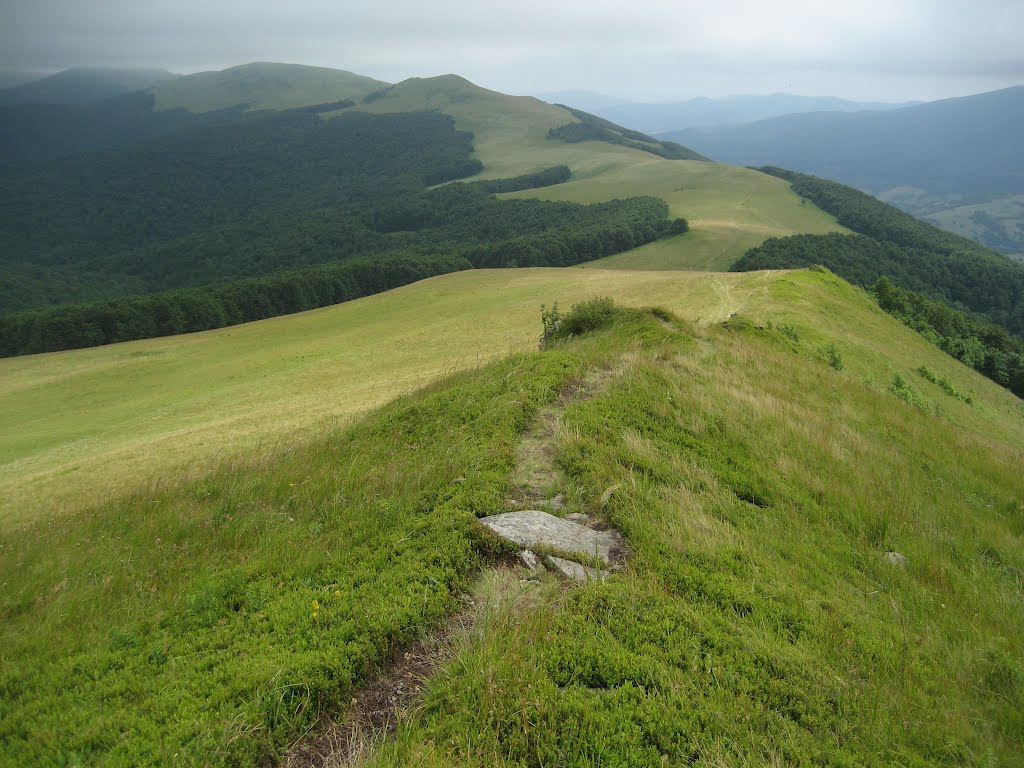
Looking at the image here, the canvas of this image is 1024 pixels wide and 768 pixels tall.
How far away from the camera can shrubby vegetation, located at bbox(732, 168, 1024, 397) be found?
4869 cm

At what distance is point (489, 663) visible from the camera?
4332 mm

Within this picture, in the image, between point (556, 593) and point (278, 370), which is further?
point (278, 370)

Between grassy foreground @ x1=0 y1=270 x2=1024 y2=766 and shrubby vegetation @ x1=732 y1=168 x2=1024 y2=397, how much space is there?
47.0 metres

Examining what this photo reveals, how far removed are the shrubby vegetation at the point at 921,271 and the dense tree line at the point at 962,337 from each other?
123mm

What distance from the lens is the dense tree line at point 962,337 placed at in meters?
39.5

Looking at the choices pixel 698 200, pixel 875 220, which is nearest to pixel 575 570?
pixel 875 220

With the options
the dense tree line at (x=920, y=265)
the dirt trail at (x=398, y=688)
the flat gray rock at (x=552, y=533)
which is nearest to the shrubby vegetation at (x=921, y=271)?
the dense tree line at (x=920, y=265)

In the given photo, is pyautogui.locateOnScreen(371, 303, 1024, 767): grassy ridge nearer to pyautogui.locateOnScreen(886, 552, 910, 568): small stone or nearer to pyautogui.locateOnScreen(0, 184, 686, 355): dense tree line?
pyautogui.locateOnScreen(886, 552, 910, 568): small stone

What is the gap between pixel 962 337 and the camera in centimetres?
4591

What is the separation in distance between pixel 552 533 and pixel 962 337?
55426mm

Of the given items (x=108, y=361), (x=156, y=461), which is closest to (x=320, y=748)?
(x=156, y=461)

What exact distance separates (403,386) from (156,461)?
37.4ft

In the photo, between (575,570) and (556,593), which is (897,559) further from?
(556,593)

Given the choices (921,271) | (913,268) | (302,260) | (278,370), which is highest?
(913,268)
